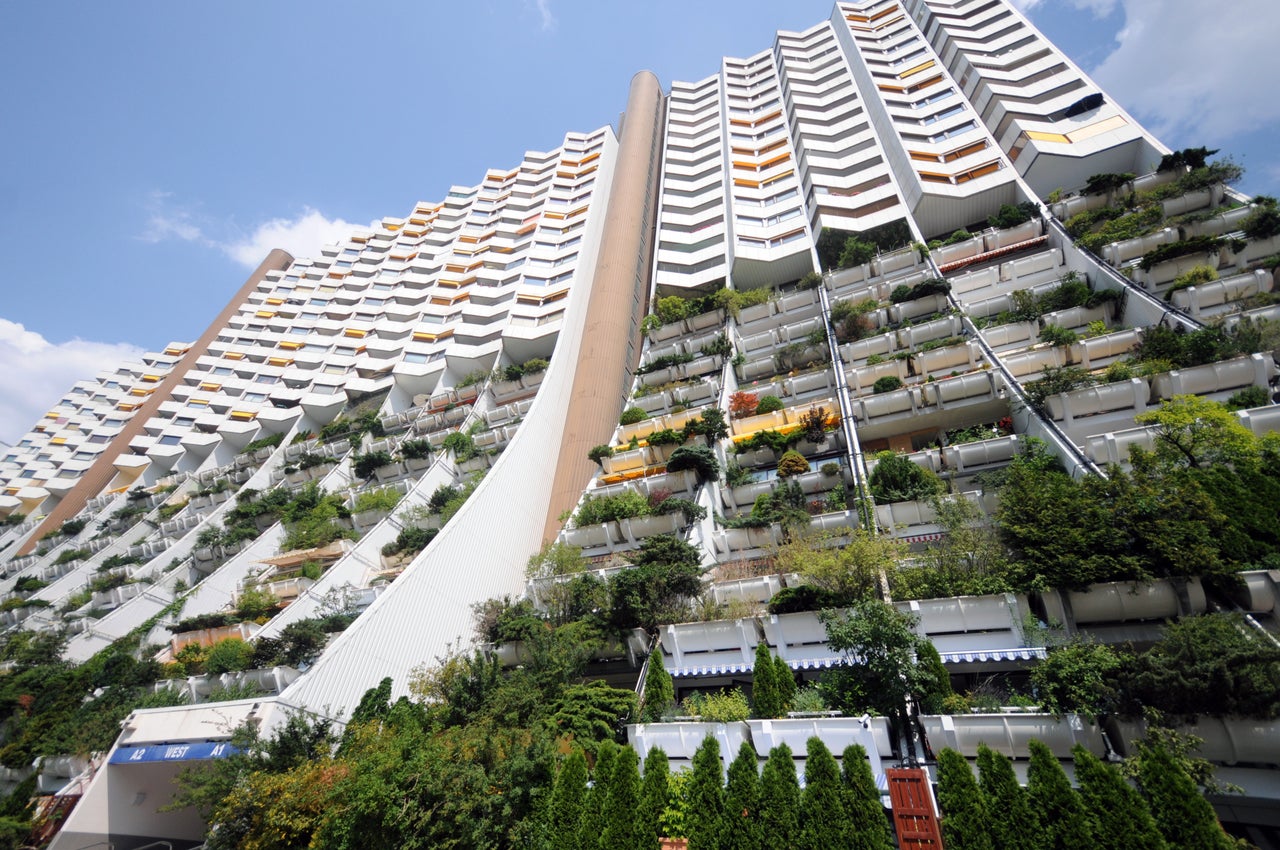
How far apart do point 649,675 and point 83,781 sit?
14902 mm

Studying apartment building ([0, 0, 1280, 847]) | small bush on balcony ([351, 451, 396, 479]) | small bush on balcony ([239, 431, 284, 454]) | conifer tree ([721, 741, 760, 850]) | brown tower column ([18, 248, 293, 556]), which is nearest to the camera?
conifer tree ([721, 741, 760, 850])

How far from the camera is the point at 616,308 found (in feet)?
127

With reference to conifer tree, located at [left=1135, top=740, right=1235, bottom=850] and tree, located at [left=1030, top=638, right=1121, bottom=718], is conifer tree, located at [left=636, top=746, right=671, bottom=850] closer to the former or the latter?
tree, located at [left=1030, top=638, right=1121, bottom=718]

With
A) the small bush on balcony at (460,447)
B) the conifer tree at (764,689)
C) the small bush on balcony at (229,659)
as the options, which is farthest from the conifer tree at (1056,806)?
the small bush on balcony at (460,447)

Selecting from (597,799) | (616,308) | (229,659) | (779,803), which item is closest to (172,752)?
(229,659)

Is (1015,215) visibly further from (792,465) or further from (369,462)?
(369,462)

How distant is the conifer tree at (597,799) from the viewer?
8852 mm

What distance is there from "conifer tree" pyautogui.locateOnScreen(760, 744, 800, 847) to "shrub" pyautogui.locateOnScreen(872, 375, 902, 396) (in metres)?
15.1

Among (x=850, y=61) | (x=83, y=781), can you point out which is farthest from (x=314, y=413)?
(x=850, y=61)

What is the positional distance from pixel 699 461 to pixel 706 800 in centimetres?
1243

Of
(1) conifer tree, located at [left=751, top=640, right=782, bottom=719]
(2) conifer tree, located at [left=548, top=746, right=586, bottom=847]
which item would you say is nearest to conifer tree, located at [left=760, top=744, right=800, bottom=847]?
(1) conifer tree, located at [left=751, top=640, right=782, bottom=719]

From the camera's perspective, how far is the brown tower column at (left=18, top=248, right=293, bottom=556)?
165ft

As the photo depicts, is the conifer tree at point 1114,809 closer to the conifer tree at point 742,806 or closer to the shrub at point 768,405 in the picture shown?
the conifer tree at point 742,806

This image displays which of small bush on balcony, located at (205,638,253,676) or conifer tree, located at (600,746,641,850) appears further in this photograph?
small bush on balcony, located at (205,638,253,676)
